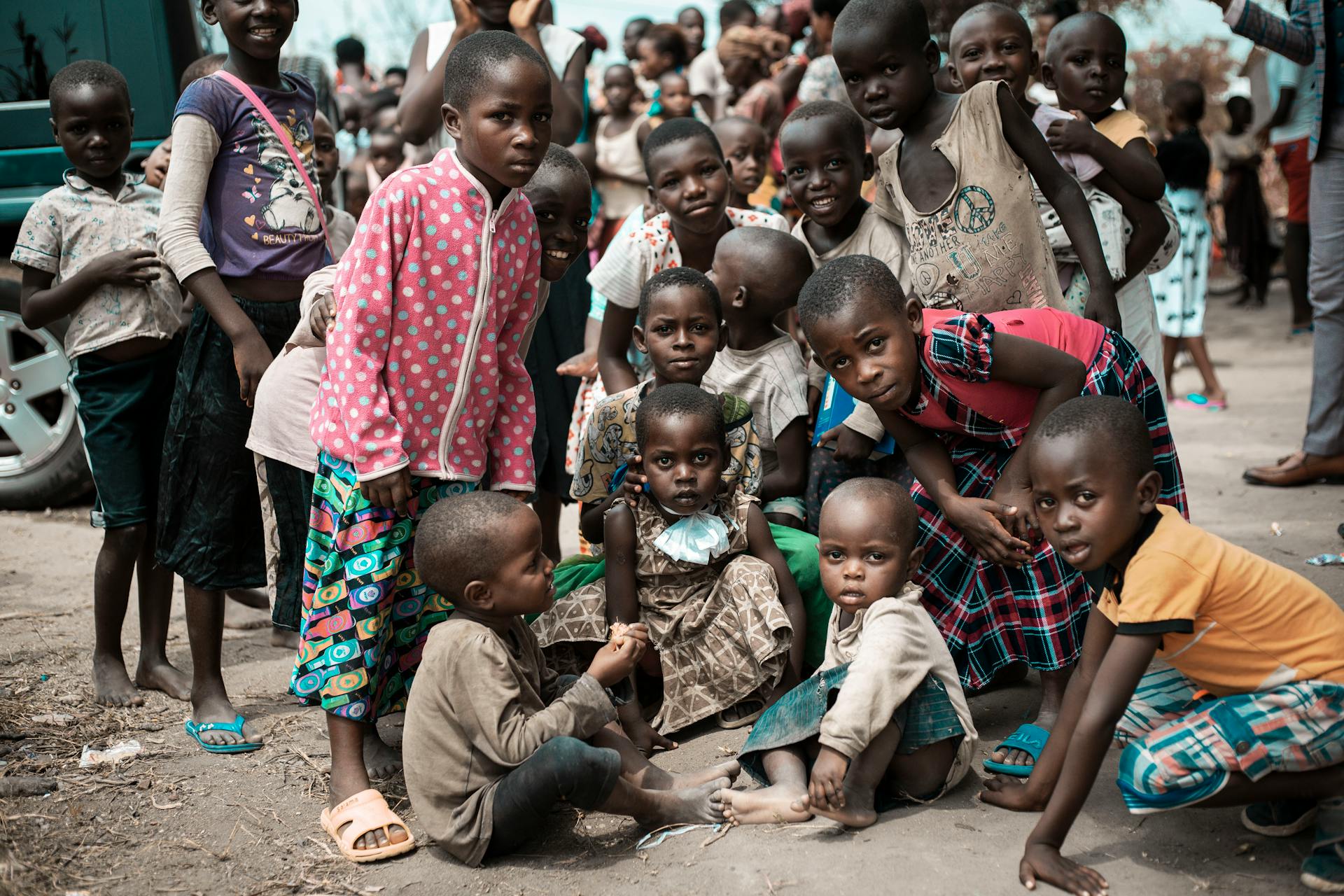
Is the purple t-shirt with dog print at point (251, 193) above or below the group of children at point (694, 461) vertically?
above

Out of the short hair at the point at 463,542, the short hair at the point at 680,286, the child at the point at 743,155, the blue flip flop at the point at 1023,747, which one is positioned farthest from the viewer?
the child at the point at 743,155

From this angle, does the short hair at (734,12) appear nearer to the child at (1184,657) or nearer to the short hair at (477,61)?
the short hair at (477,61)

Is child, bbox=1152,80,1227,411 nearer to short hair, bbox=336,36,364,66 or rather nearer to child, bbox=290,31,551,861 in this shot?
child, bbox=290,31,551,861

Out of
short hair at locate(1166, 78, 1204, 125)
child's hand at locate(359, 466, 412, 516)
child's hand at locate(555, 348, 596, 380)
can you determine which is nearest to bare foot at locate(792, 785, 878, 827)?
child's hand at locate(359, 466, 412, 516)

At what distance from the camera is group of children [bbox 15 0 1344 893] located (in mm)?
2428

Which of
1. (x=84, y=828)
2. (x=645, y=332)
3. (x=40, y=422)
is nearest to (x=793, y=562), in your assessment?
(x=645, y=332)

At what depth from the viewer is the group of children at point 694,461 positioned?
7.97 feet

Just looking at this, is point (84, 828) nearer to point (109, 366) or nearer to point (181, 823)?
point (181, 823)

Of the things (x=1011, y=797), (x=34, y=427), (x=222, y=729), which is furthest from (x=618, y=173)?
(x=1011, y=797)

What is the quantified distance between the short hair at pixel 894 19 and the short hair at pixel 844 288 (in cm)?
86

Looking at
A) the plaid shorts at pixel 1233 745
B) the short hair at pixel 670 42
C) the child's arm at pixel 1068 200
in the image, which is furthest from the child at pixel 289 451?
the short hair at pixel 670 42

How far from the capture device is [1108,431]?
236 centimetres

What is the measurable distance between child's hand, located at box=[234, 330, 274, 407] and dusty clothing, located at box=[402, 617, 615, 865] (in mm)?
1051

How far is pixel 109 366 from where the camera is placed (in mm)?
3779
